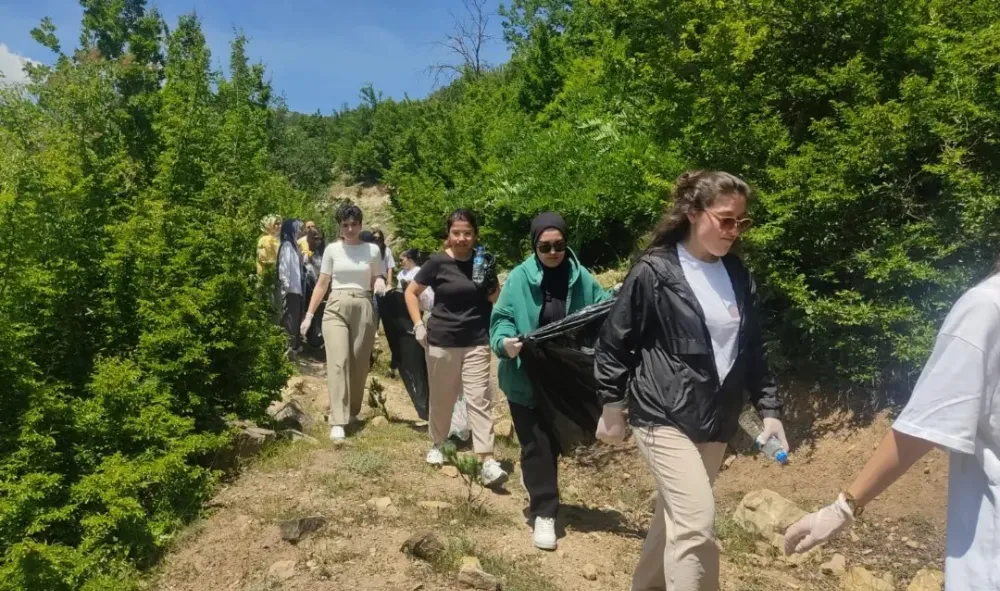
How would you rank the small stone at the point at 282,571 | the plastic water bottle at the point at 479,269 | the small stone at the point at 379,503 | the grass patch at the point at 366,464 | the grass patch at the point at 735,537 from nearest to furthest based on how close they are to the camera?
the small stone at the point at 282,571, the grass patch at the point at 735,537, the small stone at the point at 379,503, the plastic water bottle at the point at 479,269, the grass patch at the point at 366,464

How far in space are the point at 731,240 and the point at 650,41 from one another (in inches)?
196

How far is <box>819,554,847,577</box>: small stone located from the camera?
14.8 ft

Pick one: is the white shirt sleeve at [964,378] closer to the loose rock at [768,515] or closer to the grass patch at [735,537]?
the grass patch at [735,537]

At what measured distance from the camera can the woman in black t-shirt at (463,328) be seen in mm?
5344

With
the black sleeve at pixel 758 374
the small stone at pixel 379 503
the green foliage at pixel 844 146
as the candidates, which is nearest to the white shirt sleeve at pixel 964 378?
the black sleeve at pixel 758 374

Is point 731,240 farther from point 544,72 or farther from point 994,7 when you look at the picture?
point 544,72

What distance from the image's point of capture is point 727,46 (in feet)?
21.0

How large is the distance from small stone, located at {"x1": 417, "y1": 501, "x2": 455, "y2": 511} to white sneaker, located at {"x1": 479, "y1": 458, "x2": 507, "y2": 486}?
12.9 inches

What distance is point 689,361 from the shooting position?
9.89 feet

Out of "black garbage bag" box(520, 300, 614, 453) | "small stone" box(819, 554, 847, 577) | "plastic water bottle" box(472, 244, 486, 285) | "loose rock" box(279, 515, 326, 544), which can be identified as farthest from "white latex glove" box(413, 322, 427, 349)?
"small stone" box(819, 554, 847, 577)

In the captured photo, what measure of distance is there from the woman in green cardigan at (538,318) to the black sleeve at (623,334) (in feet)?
3.81

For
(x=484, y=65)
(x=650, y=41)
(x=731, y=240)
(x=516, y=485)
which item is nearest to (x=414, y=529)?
(x=516, y=485)

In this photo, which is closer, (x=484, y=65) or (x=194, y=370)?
(x=194, y=370)

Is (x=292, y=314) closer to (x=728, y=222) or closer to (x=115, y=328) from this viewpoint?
(x=115, y=328)
